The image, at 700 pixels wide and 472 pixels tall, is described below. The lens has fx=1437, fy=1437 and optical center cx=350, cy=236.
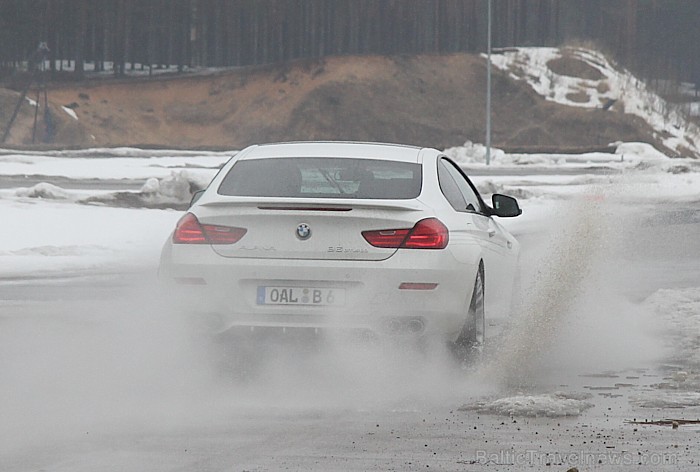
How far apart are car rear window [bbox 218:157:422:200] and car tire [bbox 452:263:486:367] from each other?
71 cm

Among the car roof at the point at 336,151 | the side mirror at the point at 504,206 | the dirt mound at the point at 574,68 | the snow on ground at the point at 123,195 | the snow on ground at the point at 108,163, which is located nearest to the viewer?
the car roof at the point at 336,151

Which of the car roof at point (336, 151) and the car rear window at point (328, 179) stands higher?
the car roof at point (336, 151)

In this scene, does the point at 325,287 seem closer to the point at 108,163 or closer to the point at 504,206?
the point at 504,206

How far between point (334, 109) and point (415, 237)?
2997 inches

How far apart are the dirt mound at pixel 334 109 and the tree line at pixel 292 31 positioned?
1.59 meters

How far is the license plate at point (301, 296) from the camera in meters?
7.84

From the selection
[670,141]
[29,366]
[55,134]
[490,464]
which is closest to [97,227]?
[29,366]

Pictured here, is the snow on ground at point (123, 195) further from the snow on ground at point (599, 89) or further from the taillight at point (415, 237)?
the snow on ground at point (599, 89)

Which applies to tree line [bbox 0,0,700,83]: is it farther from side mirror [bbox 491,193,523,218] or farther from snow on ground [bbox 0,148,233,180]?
side mirror [bbox 491,193,523,218]

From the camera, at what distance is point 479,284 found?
8.56 meters

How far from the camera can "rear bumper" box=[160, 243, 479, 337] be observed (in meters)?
7.83

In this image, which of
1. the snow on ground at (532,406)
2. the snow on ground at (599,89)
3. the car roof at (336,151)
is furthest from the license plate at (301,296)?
the snow on ground at (599,89)

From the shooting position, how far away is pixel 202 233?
802cm

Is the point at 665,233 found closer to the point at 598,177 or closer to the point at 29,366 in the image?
the point at 29,366
